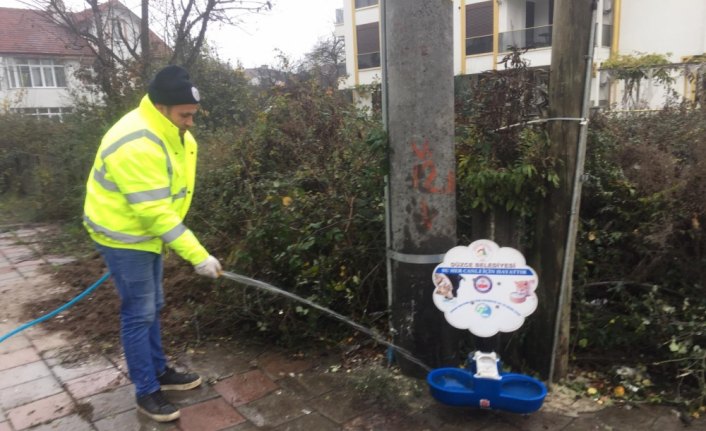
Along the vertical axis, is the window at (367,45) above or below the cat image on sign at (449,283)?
above

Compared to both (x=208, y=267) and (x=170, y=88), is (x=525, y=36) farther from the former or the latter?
(x=208, y=267)

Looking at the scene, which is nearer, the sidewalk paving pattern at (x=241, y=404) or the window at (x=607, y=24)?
the sidewalk paving pattern at (x=241, y=404)

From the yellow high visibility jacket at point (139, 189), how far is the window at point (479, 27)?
25107 millimetres

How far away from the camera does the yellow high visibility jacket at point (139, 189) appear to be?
2.72 m

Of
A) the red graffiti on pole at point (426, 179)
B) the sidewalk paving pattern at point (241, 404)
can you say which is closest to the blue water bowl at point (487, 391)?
the sidewalk paving pattern at point (241, 404)

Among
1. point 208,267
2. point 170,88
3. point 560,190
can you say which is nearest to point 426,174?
point 560,190

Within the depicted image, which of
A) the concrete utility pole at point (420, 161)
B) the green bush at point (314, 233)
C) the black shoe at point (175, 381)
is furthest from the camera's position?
the green bush at point (314, 233)

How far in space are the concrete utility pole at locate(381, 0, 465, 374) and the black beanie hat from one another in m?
1.14

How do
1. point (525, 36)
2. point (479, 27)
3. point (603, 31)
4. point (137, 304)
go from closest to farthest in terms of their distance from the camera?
1. point (137, 304)
2. point (603, 31)
3. point (525, 36)
4. point (479, 27)

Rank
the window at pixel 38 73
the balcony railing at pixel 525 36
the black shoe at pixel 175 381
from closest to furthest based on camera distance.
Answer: the black shoe at pixel 175 381 < the balcony railing at pixel 525 36 < the window at pixel 38 73

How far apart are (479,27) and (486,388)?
84.6 ft

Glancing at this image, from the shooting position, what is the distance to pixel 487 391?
2.78m

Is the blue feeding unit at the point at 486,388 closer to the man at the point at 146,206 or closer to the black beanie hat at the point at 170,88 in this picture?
the man at the point at 146,206

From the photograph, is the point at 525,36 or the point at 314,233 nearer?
the point at 314,233
